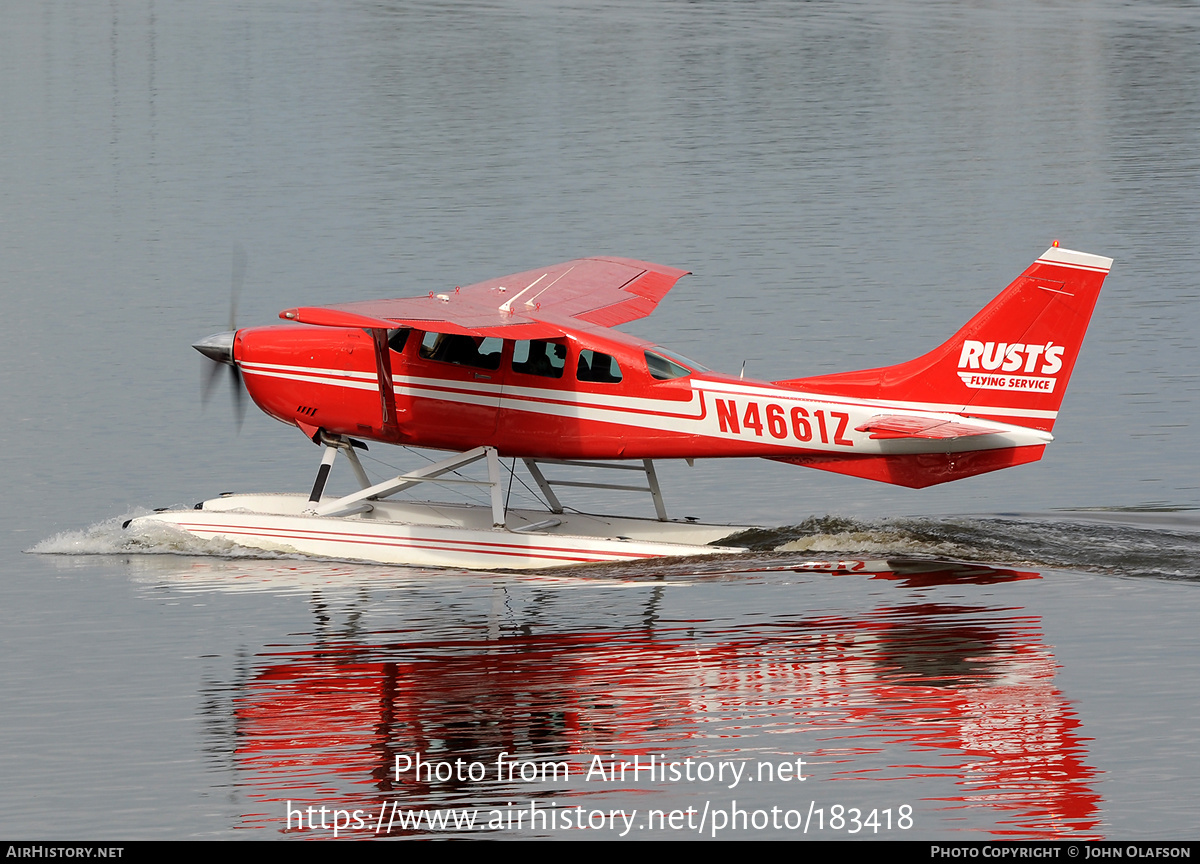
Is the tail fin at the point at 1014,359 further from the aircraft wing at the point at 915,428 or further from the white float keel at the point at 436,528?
the white float keel at the point at 436,528

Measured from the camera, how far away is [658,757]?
1138 cm

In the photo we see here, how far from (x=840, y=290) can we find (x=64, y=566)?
16082mm

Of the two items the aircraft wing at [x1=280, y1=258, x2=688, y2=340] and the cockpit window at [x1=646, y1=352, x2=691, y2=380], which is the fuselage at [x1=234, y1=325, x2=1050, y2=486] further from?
the aircraft wing at [x1=280, y1=258, x2=688, y2=340]

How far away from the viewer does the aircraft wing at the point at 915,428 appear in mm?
15422

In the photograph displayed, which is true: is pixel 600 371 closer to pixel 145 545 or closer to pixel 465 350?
pixel 465 350

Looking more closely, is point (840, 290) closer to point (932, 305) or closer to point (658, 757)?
point (932, 305)

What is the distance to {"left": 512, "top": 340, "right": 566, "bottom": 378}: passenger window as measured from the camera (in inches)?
650

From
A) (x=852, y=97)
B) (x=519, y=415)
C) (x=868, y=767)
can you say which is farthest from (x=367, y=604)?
(x=852, y=97)

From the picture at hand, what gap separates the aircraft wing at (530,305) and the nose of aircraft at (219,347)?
1.32 m

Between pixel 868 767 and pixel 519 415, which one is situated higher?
pixel 519 415

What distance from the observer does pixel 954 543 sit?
16.2 m

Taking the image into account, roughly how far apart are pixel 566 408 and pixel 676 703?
479 cm

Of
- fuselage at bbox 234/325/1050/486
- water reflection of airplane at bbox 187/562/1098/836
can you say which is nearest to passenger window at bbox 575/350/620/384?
fuselage at bbox 234/325/1050/486

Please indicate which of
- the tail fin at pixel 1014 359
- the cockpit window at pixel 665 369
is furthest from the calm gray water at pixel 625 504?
the cockpit window at pixel 665 369
